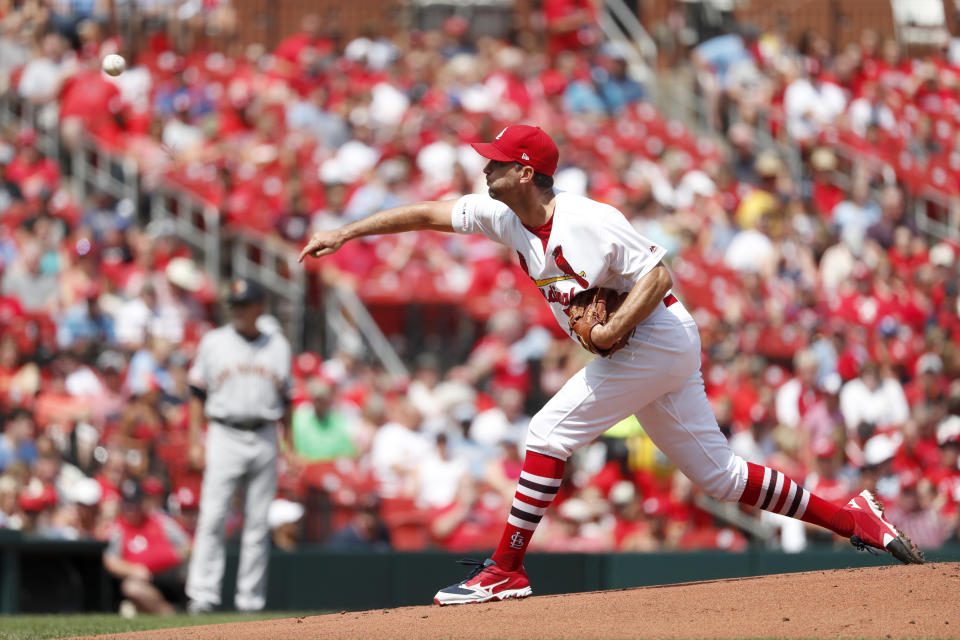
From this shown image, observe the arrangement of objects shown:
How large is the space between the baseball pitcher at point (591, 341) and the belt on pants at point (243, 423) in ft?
10.8

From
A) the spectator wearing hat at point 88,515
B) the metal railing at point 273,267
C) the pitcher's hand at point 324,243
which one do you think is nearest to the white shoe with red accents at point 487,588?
the pitcher's hand at point 324,243

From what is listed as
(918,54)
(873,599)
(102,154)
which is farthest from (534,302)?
(918,54)

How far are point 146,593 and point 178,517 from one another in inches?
36.4

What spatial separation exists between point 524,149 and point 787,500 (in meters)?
2.02

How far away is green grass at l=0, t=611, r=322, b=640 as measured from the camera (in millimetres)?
6811

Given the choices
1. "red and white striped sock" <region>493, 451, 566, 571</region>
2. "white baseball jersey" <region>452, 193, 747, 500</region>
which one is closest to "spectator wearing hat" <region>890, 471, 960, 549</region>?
"white baseball jersey" <region>452, 193, 747, 500</region>

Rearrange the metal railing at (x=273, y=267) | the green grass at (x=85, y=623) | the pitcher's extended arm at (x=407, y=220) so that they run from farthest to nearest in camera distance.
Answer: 1. the metal railing at (x=273, y=267)
2. the green grass at (x=85, y=623)
3. the pitcher's extended arm at (x=407, y=220)

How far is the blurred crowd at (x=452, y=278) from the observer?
35.6 feet

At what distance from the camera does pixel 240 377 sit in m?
9.20

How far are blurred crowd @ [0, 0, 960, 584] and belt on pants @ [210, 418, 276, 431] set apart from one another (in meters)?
0.45

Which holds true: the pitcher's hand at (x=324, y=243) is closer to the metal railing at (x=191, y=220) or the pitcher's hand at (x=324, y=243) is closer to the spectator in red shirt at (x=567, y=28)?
the metal railing at (x=191, y=220)

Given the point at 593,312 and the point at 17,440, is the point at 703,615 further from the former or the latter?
the point at 17,440

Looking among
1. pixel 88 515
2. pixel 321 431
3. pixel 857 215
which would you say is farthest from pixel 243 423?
pixel 857 215

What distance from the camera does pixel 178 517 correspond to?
10281mm
